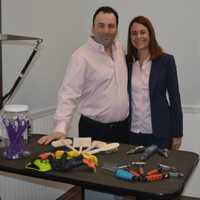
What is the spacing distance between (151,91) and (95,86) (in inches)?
12.6

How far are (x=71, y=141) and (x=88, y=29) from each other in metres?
1.61

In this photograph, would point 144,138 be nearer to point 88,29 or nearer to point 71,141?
point 71,141

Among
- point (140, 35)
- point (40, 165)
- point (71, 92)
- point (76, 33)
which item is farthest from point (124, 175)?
point (76, 33)

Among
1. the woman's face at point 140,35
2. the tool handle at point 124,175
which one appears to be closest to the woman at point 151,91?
the woman's face at point 140,35

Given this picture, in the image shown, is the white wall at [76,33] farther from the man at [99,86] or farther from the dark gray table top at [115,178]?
the dark gray table top at [115,178]

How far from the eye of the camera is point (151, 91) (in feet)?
7.06

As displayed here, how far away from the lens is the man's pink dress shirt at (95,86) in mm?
2062

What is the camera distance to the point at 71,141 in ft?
5.77

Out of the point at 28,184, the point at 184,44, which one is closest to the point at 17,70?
the point at 28,184

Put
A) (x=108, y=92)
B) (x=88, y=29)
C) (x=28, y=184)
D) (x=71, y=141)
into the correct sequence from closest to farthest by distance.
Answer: (x=71, y=141) → (x=108, y=92) → (x=28, y=184) → (x=88, y=29)

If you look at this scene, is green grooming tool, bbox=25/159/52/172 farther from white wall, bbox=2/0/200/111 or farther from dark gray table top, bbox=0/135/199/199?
white wall, bbox=2/0/200/111

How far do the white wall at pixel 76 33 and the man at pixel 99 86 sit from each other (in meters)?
0.49

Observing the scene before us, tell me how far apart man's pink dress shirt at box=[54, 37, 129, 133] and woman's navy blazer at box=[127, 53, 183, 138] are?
0.36 feet

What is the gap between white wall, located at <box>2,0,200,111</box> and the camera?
8.33ft
